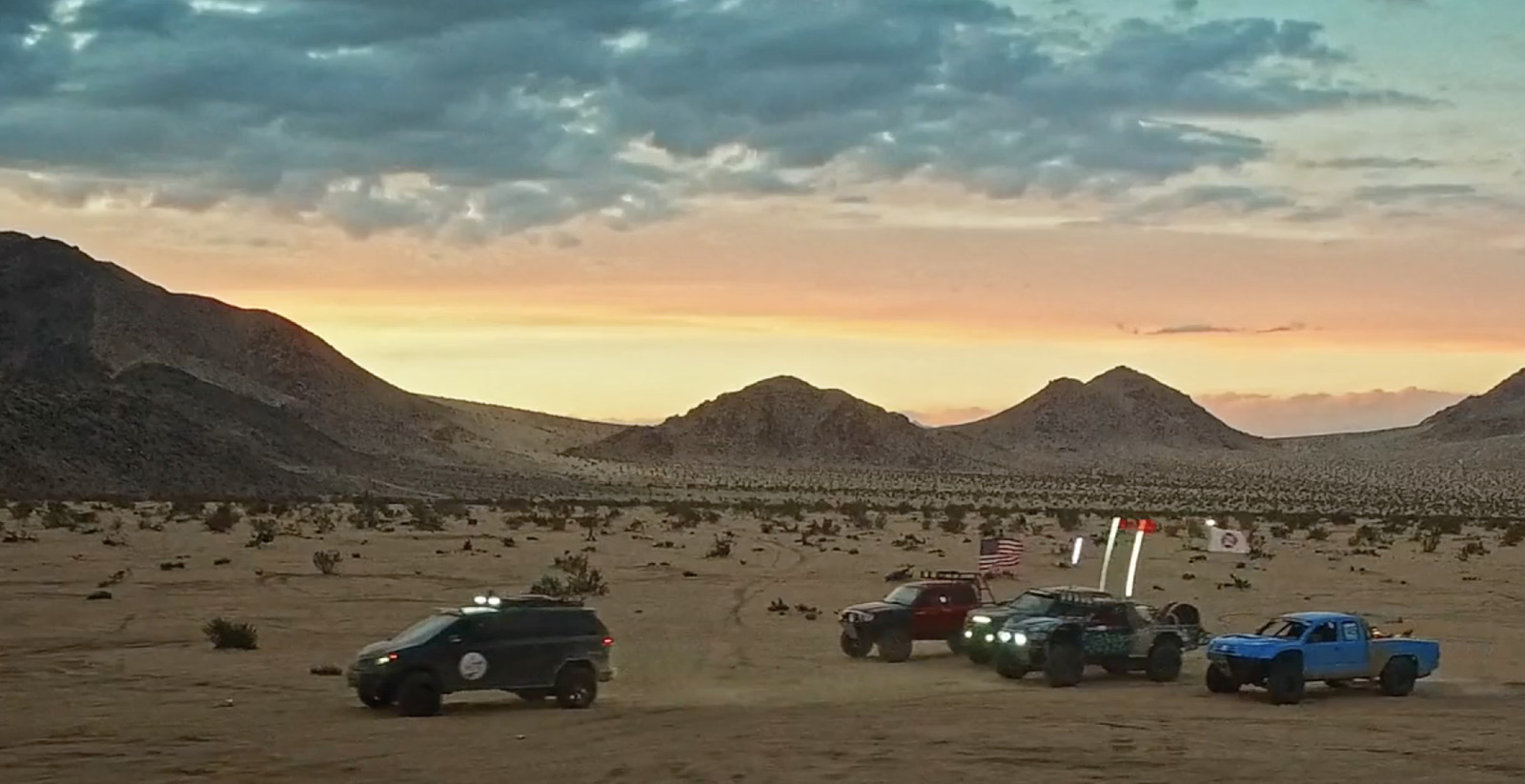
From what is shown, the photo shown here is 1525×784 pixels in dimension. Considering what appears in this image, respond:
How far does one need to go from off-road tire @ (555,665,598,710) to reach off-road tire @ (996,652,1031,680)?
6.69 metres

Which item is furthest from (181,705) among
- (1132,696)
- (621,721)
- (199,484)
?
(199,484)

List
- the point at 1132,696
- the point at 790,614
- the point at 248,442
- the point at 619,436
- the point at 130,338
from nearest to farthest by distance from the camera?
the point at 1132,696, the point at 790,614, the point at 248,442, the point at 130,338, the point at 619,436

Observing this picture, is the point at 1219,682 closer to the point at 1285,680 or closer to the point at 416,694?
the point at 1285,680

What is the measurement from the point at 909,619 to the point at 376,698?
1005 cm

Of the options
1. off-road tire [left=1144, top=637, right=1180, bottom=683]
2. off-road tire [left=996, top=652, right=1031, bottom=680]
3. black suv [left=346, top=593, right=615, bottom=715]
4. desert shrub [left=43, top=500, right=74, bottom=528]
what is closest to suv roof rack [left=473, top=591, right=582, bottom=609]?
black suv [left=346, top=593, right=615, bottom=715]

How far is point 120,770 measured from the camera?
16.9 meters

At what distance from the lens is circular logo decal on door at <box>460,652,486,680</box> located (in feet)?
69.5

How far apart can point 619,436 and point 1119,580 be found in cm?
12967

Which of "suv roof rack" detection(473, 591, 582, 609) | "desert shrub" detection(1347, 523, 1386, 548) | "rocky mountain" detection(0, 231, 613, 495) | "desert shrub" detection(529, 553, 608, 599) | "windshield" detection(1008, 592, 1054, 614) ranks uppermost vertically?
"rocky mountain" detection(0, 231, 613, 495)

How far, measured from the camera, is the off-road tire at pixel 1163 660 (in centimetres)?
2548

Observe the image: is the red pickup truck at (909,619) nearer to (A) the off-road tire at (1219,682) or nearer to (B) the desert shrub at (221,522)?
(A) the off-road tire at (1219,682)

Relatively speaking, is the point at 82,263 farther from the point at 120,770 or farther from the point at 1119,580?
the point at 120,770

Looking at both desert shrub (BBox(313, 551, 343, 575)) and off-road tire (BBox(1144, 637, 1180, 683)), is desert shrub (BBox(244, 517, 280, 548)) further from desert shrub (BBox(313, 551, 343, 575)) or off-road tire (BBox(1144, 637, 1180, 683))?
off-road tire (BBox(1144, 637, 1180, 683))

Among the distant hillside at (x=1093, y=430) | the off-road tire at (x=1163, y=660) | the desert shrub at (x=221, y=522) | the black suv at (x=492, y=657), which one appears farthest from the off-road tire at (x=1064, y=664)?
the distant hillside at (x=1093, y=430)
